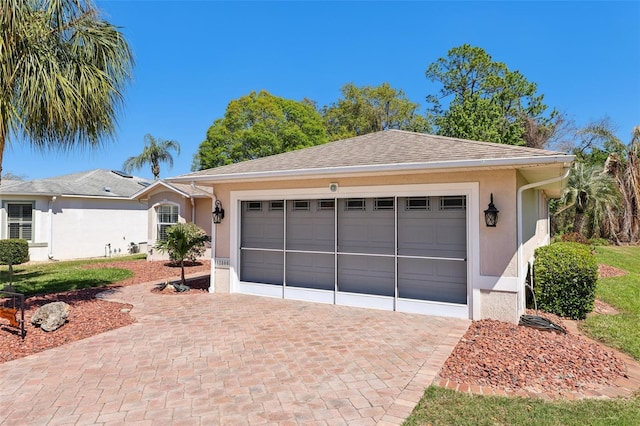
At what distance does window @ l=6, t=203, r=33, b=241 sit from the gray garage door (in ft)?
47.0

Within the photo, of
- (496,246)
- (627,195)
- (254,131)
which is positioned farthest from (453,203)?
(627,195)

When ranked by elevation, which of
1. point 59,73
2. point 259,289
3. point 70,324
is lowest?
point 70,324

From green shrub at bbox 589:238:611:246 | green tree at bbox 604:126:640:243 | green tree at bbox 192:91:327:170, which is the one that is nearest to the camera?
green shrub at bbox 589:238:611:246

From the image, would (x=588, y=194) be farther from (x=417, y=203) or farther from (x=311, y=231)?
(x=311, y=231)

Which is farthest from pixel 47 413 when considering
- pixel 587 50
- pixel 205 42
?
pixel 587 50

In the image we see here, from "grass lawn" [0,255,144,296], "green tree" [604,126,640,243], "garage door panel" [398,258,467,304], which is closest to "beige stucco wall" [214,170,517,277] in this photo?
"garage door panel" [398,258,467,304]

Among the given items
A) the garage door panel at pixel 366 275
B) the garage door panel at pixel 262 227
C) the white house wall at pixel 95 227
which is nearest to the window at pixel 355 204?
the garage door panel at pixel 366 275

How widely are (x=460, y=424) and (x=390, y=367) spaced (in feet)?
4.51

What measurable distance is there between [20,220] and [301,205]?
1623 cm

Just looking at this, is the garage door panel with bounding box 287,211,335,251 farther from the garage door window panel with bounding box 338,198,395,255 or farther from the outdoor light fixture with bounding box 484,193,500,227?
the outdoor light fixture with bounding box 484,193,500,227

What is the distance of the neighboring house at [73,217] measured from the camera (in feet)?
56.1

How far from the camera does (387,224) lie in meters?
7.81

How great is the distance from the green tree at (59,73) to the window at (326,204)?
4.77 m

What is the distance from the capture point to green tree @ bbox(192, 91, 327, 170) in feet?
90.7
